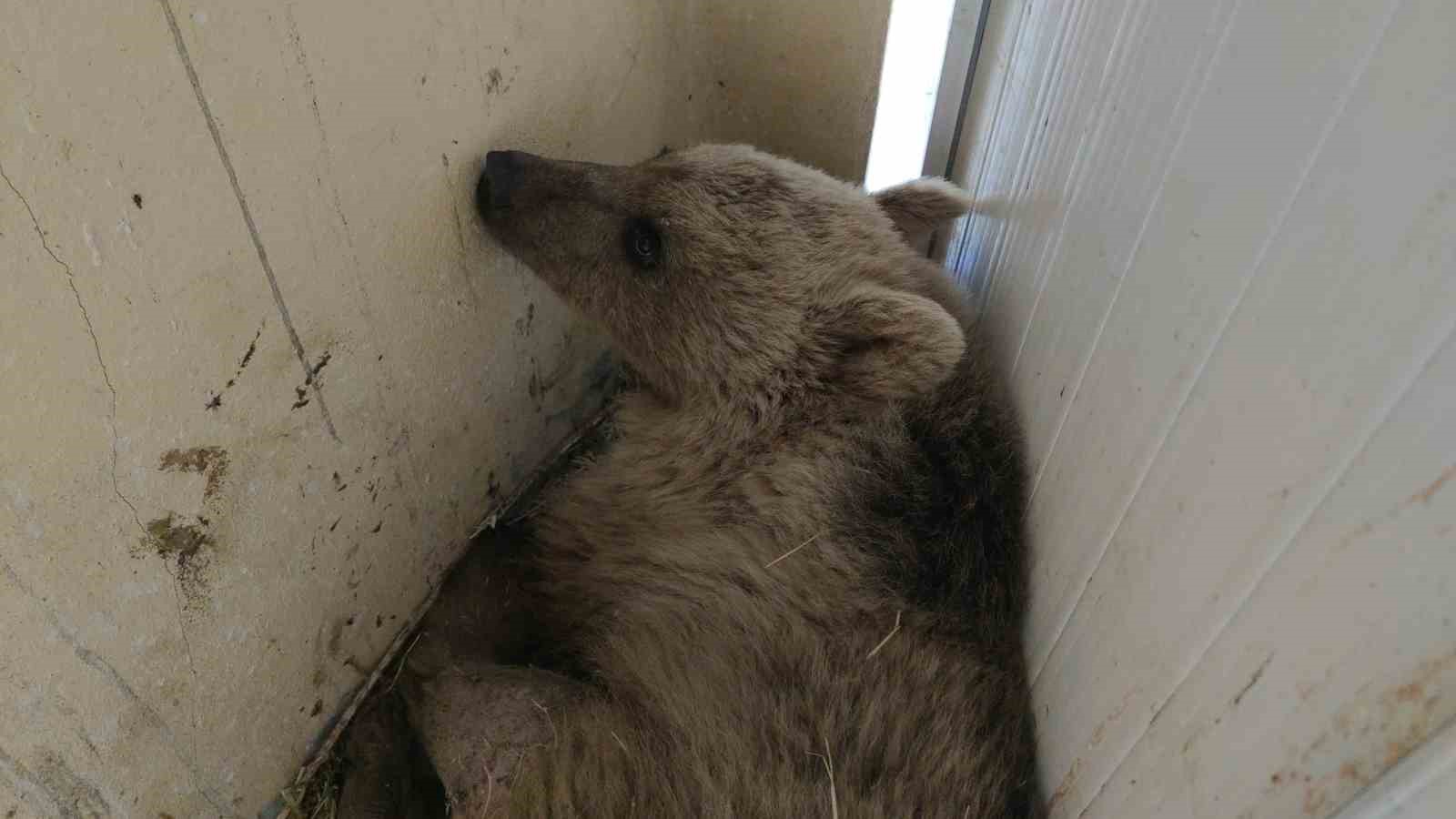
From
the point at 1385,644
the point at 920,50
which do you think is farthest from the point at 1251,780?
the point at 920,50

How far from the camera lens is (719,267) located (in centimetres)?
287

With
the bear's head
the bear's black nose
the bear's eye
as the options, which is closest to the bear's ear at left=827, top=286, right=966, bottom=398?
the bear's head

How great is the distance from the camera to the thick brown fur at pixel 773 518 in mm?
2135

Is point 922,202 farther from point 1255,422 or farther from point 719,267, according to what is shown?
point 1255,422

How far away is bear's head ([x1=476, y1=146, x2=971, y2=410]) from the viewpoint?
2.71m

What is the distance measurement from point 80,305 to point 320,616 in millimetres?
1066

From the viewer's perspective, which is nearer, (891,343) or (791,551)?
(791,551)

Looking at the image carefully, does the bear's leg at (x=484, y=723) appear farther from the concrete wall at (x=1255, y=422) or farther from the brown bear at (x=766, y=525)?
the concrete wall at (x=1255, y=422)

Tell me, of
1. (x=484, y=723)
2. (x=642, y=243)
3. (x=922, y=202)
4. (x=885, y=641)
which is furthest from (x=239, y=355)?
(x=922, y=202)

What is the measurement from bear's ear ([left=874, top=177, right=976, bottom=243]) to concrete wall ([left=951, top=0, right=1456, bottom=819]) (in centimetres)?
113

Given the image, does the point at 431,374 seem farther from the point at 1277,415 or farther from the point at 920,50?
the point at 920,50

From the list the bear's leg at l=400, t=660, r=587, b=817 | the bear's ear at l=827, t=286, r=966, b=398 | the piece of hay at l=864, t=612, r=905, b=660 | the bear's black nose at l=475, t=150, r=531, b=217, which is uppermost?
the bear's black nose at l=475, t=150, r=531, b=217

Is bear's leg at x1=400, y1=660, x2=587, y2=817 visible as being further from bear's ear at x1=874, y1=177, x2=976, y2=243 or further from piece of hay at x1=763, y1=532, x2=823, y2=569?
bear's ear at x1=874, y1=177, x2=976, y2=243

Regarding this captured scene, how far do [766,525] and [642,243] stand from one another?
3.06ft
